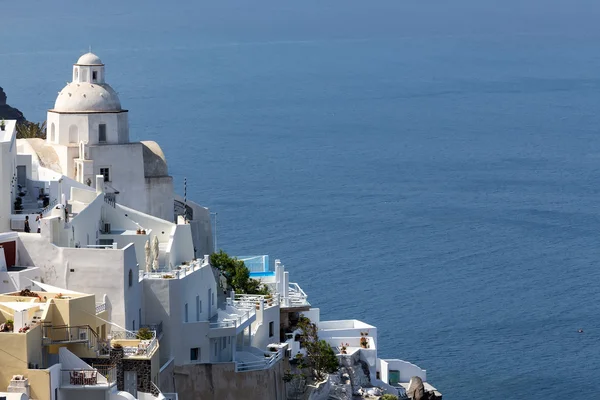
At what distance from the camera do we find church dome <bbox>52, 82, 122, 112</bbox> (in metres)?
62.0

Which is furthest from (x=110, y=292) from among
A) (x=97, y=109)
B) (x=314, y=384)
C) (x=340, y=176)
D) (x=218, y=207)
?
(x=340, y=176)

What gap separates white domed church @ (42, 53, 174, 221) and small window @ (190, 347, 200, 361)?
36.1 feet

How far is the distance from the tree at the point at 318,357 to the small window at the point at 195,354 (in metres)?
6.79

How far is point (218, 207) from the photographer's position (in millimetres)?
115125

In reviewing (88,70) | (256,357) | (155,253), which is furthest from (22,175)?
(88,70)

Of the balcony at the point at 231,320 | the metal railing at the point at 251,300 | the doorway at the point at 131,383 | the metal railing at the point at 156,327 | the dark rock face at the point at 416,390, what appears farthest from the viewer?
the dark rock face at the point at 416,390

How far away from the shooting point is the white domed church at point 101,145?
61.2m

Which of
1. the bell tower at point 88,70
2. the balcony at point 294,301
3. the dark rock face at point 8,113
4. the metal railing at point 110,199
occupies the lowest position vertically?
the balcony at point 294,301

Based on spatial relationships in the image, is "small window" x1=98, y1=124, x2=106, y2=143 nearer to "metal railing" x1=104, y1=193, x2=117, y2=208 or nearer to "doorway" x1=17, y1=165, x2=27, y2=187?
"metal railing" x1=104, y1=193, x2=117, y2=208

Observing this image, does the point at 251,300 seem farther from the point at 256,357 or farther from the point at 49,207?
the point at 49,207

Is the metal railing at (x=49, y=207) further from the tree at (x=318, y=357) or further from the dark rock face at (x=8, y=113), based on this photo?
the dark rock face at (x=8, y=113)

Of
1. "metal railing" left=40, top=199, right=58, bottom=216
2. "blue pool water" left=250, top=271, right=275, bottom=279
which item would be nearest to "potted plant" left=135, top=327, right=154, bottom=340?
"metal railing" left=40, top=199, right=58, bottom=216

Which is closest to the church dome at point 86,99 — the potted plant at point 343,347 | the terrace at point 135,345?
the potted plant at point 343,347

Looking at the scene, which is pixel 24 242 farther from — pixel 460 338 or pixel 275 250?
pixel 275 250
